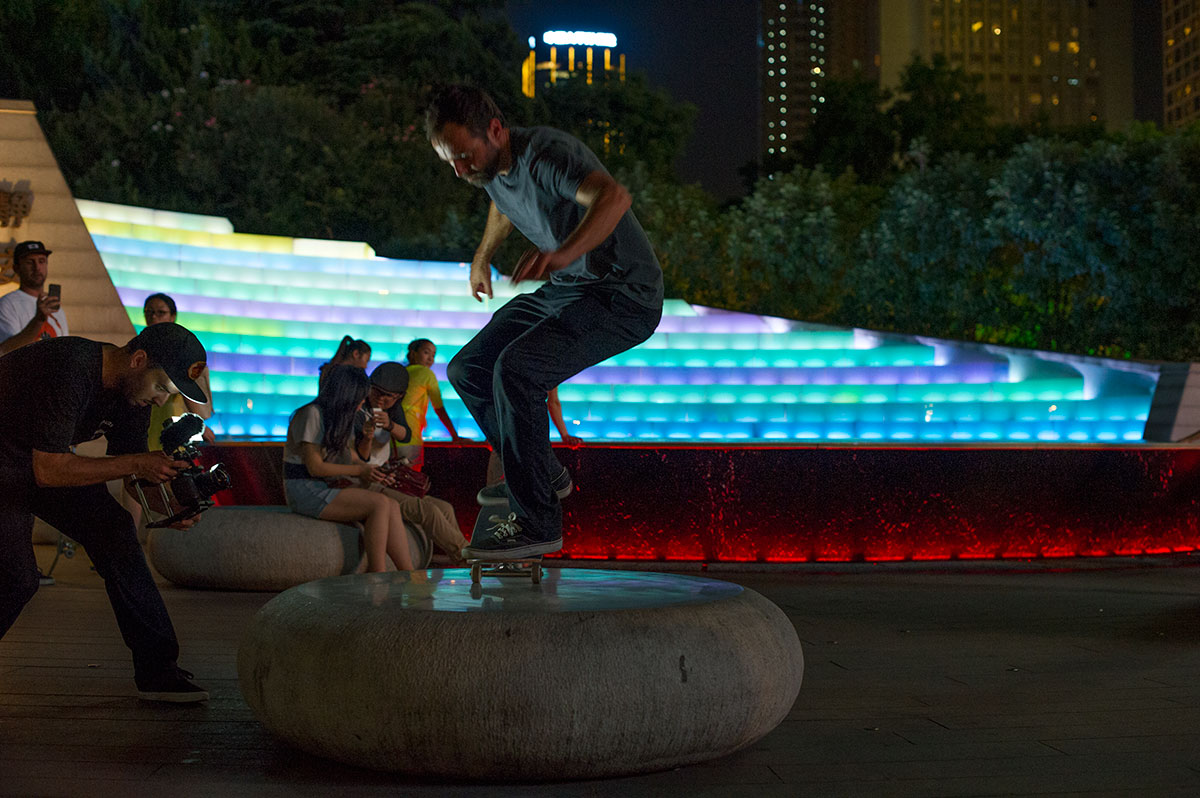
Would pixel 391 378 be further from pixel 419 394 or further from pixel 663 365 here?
pixel 663 365

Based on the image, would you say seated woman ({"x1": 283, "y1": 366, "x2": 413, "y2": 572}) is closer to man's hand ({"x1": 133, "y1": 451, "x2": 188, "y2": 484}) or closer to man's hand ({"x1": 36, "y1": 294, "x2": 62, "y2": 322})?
man's hand ({"x1": 36, "y1": 294, "x2": 62, "y2": 322})

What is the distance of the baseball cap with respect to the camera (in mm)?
6797

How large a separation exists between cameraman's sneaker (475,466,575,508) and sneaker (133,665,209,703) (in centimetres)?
122

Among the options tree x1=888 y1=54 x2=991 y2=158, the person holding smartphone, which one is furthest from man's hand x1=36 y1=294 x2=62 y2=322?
tree x1=888 y1=54 x2=991 y2=158

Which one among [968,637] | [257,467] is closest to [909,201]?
[257,467]

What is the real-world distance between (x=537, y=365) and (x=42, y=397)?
5.13 ft

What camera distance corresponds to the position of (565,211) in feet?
12.8

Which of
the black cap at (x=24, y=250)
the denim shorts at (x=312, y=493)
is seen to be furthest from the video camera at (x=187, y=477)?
the black cap at (x=24, y=250)

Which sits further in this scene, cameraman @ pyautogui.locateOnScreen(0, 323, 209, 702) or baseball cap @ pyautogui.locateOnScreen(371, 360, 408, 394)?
baseball cap @ pyautogui.locateOnScreen(371, 360, 408, 394)

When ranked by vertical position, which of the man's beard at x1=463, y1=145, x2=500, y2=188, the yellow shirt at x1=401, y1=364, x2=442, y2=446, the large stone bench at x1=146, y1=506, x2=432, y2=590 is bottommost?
the large stone bench at x1=146, y1=506, x2=432, y2=590

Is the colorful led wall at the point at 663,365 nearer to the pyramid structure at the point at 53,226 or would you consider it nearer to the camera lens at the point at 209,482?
the pyramid structure at the point at 53,226

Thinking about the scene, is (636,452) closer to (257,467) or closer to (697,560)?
(697,560)

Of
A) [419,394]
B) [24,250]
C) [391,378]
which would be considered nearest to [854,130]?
[419,394]

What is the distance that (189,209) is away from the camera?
21.9 metres
